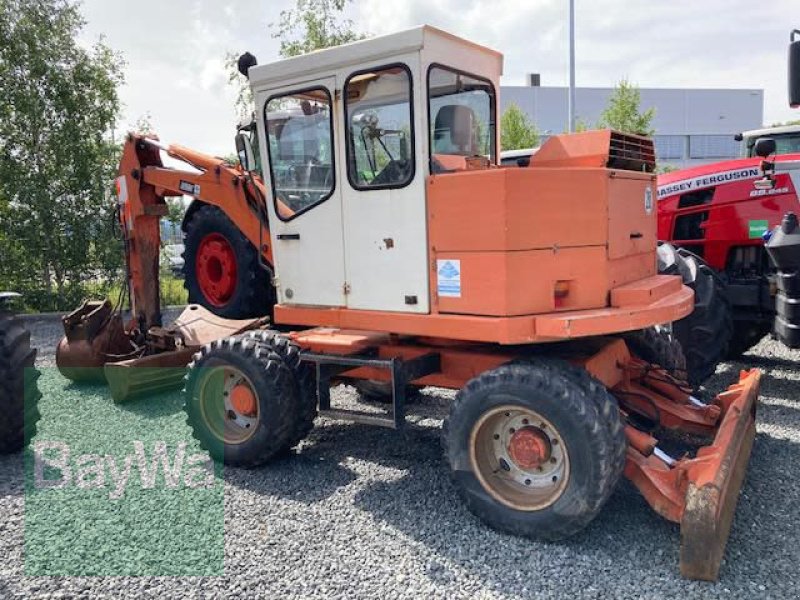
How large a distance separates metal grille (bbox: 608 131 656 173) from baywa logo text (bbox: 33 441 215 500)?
3.34 m

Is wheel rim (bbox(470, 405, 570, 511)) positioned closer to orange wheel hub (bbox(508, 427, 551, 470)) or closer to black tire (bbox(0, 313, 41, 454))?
orange wheel hub (bbox(508, 427, 551, 470))

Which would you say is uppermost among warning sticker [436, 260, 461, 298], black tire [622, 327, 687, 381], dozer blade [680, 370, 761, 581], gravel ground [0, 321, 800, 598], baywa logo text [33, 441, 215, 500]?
warning sticker [436, 260, 461, 298]

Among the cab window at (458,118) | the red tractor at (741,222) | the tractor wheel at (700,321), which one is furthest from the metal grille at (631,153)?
the red tractor at (741,222)

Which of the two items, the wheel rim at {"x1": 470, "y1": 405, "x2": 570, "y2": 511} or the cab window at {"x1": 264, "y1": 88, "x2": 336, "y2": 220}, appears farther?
the cab window at {"x1": 264, "y1": 88, "x2": 336, "y2": 220}

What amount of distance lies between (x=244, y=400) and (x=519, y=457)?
2.04m

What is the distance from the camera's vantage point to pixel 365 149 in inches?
171

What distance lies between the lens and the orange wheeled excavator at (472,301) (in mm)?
3717

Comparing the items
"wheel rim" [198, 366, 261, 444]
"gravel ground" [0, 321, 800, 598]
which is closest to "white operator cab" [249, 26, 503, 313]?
"wheel rim" [198, 366, 261, 444]

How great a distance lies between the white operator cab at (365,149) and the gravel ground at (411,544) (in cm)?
120

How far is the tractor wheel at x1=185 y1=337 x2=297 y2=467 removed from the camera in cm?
468

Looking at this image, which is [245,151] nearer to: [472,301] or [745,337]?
[472,301]

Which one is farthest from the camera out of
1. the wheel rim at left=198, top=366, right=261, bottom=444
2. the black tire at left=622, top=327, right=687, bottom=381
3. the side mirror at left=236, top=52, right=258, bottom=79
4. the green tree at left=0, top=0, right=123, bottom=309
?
the green tree at left=0, top=0, right=123, bottom=309

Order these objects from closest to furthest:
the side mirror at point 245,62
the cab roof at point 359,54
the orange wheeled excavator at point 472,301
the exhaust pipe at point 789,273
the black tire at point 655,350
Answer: the orange wheeled excavator at point 472,301 → the cab roof at point 359,54 → the side mirror at point 245,62 → the black tire at point 655,350 → the exhaust pipe at point 789,273

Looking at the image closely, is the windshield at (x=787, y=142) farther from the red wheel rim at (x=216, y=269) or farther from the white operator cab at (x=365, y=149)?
→ the red wheel rim at (x=216, y=269)
